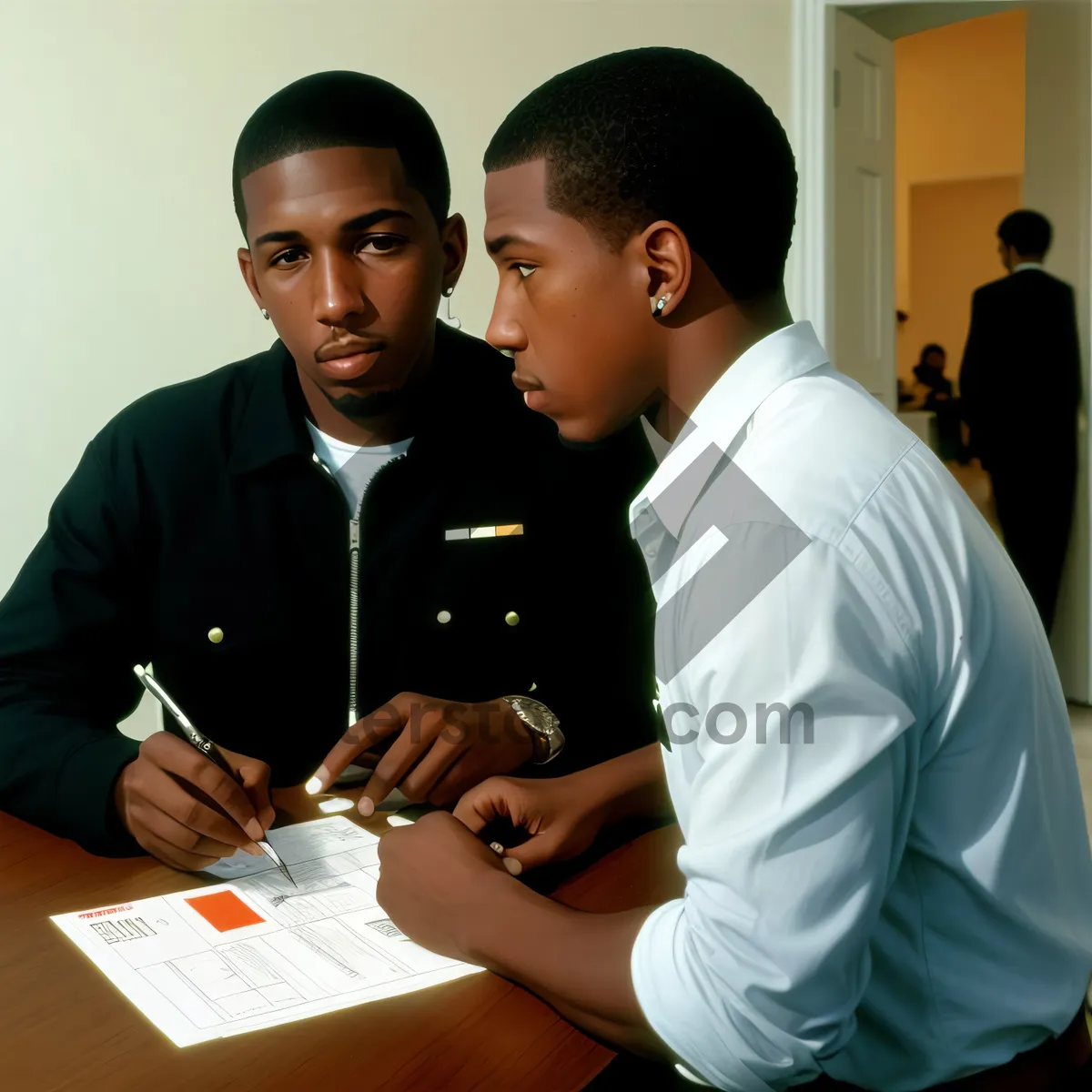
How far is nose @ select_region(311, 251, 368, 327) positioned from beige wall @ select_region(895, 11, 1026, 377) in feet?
26.0

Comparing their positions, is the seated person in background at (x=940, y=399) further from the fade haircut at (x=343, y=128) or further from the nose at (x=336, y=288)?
the nose at (x=336, y=288)

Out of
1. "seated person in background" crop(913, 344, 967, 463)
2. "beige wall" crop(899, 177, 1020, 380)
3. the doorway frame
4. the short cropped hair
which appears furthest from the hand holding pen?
"beige wall" crop(899, 177, 1020, 380)

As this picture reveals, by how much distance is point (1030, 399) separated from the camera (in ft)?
A: 13.5

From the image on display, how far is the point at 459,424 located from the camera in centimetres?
163

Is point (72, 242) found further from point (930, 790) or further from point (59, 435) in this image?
point (930, 790)

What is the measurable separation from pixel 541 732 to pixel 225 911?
1.46ft

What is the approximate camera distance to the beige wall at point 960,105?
27.7 ft

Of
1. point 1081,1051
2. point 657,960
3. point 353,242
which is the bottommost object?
point 1081,1051

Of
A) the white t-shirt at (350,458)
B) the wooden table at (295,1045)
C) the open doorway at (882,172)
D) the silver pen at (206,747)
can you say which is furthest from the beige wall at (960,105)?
the wooden table at (295,1045)

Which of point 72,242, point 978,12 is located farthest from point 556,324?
point 978,12

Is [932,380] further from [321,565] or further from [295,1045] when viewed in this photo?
[295,1045]

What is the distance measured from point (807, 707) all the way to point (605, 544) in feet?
3.36

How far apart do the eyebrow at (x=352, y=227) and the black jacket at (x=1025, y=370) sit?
324cm

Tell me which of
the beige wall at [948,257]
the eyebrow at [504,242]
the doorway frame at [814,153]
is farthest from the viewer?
the beige wall at [948,257]
